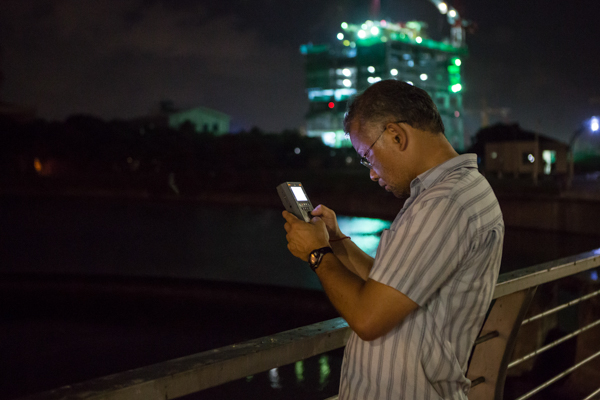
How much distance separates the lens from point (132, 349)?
14266 mm

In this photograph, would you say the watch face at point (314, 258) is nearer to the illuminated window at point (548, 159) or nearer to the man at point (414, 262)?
the man at point (414, 262)

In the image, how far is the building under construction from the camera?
11788 centimetres

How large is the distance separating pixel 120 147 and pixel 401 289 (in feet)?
Answer: 200

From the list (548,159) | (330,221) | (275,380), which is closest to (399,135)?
(330,221)

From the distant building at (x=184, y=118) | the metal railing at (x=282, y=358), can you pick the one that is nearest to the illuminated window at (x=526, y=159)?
the metal railing at (x=282, y=358)

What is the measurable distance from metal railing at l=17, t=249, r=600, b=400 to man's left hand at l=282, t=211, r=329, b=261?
26 centimetres

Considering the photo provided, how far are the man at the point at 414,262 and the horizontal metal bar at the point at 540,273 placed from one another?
0.66 m

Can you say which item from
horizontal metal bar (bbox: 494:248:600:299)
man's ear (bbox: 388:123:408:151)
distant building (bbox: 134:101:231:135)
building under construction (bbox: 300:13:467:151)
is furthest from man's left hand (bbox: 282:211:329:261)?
building under construction (bbox: 300:13:467:151)

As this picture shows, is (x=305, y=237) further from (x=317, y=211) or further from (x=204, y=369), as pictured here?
(x=204, y=369)

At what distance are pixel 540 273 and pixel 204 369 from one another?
161cm

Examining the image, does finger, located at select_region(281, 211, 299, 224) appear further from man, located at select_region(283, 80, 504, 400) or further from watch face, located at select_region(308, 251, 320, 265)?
watch face, located at select_region(308, 251, 320, 265)

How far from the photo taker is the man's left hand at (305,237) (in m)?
1.47

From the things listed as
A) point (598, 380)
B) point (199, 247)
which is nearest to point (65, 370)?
point (598, 380)

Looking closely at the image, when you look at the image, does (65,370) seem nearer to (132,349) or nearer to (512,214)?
(132,349)
